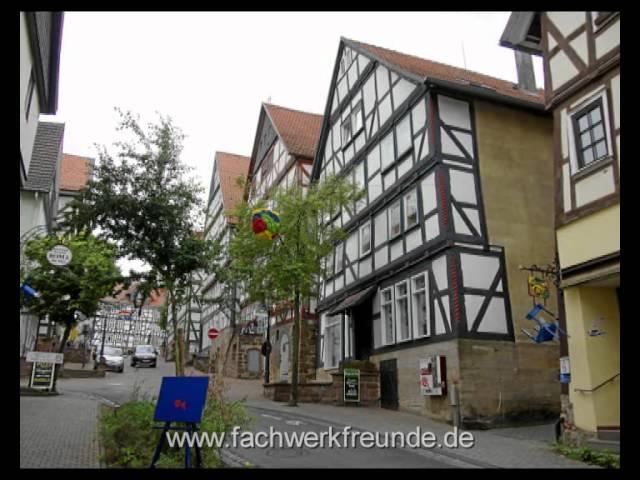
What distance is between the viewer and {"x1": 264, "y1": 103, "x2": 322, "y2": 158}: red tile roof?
96.5 feet

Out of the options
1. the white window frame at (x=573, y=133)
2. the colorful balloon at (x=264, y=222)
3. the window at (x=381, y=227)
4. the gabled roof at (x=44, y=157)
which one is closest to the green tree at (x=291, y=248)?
the colorful balloon at (x=264, y=222)

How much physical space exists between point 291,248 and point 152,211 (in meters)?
4.36

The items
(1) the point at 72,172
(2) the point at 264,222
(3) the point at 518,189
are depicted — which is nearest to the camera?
(2) the point at 264,222

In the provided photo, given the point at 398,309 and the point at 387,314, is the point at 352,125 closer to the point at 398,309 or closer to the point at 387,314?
the point at 387,314

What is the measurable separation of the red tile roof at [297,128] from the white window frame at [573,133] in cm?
1811

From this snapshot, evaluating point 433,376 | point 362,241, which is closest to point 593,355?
point 433,376

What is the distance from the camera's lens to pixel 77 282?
1836 cm

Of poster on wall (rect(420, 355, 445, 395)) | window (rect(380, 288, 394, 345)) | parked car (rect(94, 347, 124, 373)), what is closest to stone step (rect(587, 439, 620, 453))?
poster on wall (rect(420, 355, 445, 395))

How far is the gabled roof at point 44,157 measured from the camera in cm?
2206

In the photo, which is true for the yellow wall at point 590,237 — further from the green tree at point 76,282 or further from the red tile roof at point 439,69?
the green tree at point 76,282

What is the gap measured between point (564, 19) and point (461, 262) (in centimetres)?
614

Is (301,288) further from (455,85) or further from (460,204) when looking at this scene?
(455,85)
